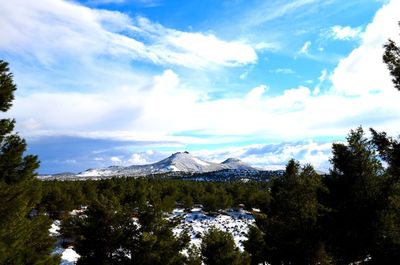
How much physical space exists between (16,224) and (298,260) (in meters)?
19.7

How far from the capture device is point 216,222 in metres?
90.1

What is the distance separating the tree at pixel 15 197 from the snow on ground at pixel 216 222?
52573 millimetres

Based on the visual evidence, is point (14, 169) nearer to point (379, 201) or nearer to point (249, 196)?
point (379, 201)

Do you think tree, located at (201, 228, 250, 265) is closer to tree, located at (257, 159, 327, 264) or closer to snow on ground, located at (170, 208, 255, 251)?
tree, located at (257, 159, 327, 264)

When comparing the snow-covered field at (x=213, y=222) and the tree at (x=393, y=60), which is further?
the snow-covered field at (x=213, y=222)

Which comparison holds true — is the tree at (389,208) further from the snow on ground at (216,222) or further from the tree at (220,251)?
the snow on ground at (216,222)

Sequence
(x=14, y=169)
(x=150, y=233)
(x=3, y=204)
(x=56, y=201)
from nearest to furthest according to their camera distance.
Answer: (x=3, y=204) → (x=14, y=169) → (x=150, y=233) → (x=56, y=201)

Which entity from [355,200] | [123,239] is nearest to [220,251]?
[123,239]

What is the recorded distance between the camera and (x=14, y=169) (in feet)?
55.5

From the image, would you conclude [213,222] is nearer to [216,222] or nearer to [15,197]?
[216,222]

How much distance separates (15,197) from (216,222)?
80940 mm

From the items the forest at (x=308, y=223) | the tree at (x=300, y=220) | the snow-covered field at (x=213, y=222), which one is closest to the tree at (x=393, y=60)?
the forest at (x=308, y=223)

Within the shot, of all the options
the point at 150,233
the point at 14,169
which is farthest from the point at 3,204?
the point at 150,233

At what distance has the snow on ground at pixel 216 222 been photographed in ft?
250
